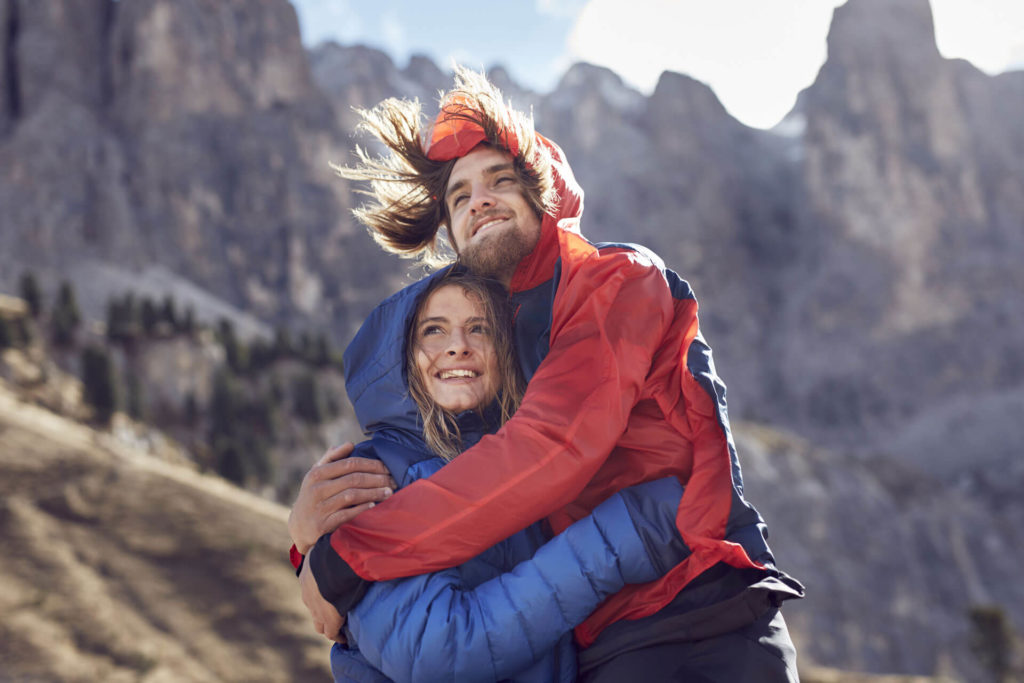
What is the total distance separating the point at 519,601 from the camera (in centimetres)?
363

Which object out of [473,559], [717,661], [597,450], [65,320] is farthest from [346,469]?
[65,320]

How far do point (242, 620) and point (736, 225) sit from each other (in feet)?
473

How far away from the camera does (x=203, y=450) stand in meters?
45.8

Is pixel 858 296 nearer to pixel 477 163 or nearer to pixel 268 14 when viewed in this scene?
pixel 268 14

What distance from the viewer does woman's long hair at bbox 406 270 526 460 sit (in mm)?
4391

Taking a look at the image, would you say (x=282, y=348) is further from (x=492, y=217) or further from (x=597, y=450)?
(x=597, y=450)

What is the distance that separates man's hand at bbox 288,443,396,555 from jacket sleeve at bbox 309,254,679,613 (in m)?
0.12

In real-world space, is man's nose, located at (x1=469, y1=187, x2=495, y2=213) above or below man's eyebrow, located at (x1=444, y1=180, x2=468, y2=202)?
below

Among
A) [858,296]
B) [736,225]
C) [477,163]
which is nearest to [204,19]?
[736,225]

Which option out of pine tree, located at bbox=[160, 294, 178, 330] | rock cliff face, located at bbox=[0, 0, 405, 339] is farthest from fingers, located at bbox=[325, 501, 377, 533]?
rock cliff face, located at bbox=[0, 0, 405, 339]

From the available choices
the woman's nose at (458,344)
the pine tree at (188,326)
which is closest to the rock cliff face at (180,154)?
the pine tree at (188,326)

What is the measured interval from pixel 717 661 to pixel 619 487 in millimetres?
896

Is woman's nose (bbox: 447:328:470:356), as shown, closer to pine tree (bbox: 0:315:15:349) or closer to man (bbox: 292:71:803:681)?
man (bbox: 292:71:803:681)

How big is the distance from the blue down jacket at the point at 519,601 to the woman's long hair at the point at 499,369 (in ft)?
2.25
